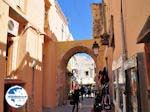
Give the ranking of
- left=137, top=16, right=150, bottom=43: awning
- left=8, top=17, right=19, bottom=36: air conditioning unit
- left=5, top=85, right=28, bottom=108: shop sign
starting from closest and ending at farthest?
1. left=137, top=16, right=150, bottom=43: awning
2. left=5, top=85, right=28, bottom=108: shop sign
3. left=8, top=17, right=19, bottom=36: air conditioning unit

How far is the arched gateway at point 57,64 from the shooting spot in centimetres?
1886

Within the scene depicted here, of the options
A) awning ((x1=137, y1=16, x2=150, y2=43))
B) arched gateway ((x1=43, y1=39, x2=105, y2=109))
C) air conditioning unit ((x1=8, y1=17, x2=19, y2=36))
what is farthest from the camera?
arched gateway ((x1=43, y1=39, x2=105, y2=109))

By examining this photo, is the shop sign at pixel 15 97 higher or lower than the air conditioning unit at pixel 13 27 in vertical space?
lower

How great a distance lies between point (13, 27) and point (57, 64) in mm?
7963

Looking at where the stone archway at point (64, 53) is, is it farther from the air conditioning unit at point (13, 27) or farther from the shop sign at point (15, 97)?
the shop sign at point (15, 97)

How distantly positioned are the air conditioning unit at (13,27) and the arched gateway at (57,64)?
6.69m

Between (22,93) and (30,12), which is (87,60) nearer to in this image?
(30,12)

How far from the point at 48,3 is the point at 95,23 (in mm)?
4318

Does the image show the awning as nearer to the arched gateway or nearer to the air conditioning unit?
the air conditioning unit

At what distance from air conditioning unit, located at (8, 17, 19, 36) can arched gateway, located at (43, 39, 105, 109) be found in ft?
21.9

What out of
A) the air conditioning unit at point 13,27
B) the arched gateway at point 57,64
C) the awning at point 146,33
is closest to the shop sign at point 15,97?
the awning at point 146,33

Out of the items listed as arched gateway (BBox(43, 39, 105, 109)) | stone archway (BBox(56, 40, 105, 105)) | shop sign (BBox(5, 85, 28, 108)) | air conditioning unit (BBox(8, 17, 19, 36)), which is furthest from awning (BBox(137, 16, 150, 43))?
stone archway (BBox(56, 40, 105, 105))

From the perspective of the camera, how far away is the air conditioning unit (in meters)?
11.7

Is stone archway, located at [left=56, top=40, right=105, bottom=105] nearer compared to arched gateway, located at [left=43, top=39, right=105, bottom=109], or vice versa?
arched gateway, located at [left=43, top=39, right=105, bottom=109]
